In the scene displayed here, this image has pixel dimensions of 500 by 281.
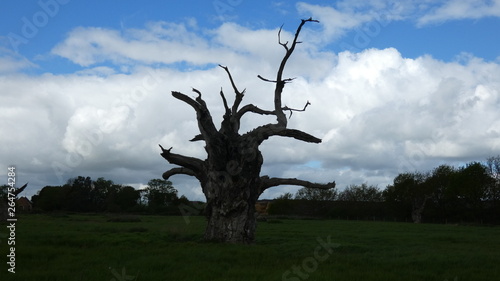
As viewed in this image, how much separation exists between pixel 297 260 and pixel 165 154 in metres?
7.47

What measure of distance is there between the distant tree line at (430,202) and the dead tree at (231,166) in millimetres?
53083

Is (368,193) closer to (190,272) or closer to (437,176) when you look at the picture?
(437,176)

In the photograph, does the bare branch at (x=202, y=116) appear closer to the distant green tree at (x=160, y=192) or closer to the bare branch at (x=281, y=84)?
the bare branch at (x=281, y=84)

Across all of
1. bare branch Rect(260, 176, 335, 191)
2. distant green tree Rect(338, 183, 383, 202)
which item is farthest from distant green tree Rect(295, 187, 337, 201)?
bare branch Rect(260, 176, 335, 191)

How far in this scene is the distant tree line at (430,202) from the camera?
215ft

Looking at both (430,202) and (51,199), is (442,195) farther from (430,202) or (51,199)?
(51,199)

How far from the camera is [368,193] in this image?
95.3m

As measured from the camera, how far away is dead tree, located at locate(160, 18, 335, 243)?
18406mm

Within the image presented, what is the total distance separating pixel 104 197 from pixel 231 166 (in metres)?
78.0

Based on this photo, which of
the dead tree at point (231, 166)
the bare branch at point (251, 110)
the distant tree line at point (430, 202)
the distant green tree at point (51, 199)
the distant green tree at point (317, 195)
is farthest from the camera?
the distant green tree at point (317, 195)

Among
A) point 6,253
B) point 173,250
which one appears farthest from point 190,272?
point 6,253

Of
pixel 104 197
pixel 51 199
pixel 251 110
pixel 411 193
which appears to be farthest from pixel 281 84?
pixel 104 197

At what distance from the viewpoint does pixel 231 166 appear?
1834cm

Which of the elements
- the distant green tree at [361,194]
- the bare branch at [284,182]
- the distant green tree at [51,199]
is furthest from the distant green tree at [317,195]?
the bare branch at [284,182]
